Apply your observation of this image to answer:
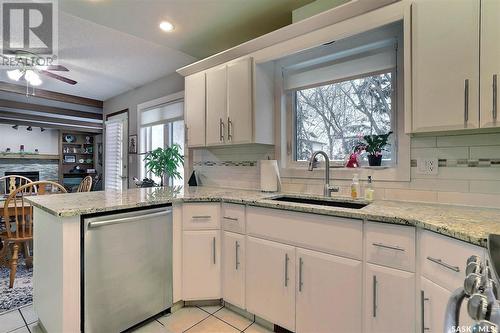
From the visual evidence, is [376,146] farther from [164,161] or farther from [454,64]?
[164,161]

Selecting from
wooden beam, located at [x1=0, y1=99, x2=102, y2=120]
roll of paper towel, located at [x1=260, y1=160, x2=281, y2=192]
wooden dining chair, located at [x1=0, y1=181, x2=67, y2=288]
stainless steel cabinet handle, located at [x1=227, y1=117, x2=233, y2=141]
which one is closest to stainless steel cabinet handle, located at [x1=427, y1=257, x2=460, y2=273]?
roll of paper towel, located at [x1=260, y1=160, x2=281, y2=192]

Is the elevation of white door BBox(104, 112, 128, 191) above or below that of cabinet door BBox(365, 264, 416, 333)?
above

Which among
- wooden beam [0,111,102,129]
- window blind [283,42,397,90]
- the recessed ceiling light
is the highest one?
the recessed ceiling light

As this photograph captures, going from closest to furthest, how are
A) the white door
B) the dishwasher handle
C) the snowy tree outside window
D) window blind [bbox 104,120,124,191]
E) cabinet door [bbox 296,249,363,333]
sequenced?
cabinet door [bbox 296,249,363,333] < the dishwasher handle < the snowy tree outside window < the white door < window blind [bbox 104,120,124,191]

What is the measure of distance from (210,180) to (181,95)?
1301 mm

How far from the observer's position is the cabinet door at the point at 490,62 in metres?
1.23

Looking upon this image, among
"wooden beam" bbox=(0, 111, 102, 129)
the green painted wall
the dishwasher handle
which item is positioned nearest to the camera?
the dishwasher handle

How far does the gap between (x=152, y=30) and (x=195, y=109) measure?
85 centimetres

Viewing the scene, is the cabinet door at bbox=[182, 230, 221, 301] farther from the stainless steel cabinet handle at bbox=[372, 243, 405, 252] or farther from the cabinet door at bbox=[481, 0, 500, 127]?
the cabinet door at bbox=[481, 0, 500, 127]

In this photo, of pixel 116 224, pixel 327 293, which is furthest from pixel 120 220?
pixel 327 293

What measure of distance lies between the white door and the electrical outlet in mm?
4305

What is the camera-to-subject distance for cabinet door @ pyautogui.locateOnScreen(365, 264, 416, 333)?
122 cm

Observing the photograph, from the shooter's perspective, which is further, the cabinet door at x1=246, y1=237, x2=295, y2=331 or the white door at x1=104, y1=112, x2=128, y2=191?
the white door at x1=104, y1=112, x2=128, y2=191

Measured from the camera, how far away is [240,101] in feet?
7.52
